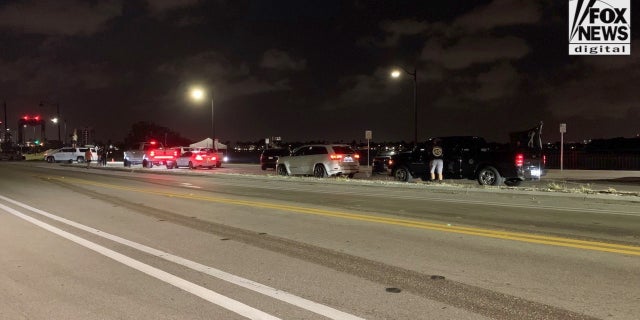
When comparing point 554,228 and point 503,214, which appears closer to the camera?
point 554,228

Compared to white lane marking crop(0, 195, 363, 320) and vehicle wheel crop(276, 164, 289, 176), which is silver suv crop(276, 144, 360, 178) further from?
white lane marking crop(0, 195, 363, 320)

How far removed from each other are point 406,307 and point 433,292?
64 centimetres

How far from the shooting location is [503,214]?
1207cm

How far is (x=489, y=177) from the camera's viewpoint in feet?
64.0

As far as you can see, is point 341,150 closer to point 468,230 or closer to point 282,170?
point 282,170

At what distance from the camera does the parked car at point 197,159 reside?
1460 inches

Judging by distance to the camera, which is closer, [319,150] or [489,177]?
[489,177]

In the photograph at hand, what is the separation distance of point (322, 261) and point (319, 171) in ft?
58.9

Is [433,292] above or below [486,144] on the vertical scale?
below

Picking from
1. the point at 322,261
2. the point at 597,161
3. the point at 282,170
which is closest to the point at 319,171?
the point at 282,170

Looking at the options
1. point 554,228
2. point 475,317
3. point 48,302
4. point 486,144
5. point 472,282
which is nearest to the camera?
point 475,317

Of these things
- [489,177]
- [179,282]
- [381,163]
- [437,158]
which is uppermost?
[437,158]

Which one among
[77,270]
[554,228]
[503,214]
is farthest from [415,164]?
[77,270]

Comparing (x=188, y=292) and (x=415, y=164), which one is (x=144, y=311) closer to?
(x=188, y=292)
